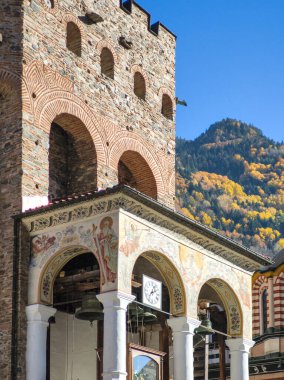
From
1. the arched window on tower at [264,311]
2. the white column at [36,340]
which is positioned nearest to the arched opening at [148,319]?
the white column at [36,340]

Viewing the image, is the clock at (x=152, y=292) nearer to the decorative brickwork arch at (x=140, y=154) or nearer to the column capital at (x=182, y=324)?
the column capital at (x=182, y=324)

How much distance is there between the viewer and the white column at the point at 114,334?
2081cm

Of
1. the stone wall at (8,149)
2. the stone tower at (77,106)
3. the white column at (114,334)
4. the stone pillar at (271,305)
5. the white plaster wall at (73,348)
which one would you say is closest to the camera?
the white column at (114,334)

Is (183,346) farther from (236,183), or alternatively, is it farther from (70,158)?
(236,183)

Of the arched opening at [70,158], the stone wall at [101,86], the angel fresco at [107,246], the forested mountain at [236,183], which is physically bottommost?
the angel fresco at [107,246]

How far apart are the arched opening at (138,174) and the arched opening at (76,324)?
4922mm

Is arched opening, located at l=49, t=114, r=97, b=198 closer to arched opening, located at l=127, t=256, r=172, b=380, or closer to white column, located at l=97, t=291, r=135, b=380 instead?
arched opening, located at l=127, t=256, r=172, b=380

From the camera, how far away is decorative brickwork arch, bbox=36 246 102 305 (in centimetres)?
2247

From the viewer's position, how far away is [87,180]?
2600 cm

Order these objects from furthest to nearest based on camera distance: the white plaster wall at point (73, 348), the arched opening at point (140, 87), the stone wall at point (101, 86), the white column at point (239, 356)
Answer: the arched opening at point (140, 87) < the white column at point (239, 356) < the white plaster wall at point (73, 348) < the stone wall at point (101, 86)

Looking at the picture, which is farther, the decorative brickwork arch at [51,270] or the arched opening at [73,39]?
the arched opening at [73,39]

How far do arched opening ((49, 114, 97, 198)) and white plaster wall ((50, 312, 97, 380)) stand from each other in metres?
3.44

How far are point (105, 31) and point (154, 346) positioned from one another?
29.3 ft

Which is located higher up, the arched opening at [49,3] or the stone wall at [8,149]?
the arched opening at [49,3]
